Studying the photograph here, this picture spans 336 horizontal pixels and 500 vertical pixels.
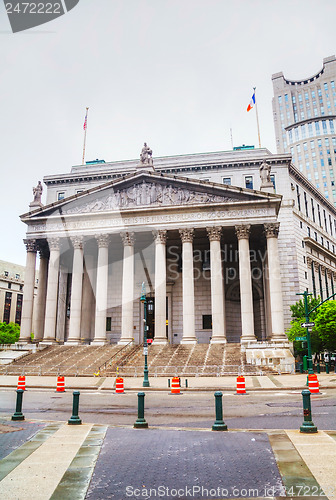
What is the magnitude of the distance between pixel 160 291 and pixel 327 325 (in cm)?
1626

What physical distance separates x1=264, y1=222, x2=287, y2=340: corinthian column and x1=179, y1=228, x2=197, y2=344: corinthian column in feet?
25.4

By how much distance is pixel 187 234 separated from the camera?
44.3 m

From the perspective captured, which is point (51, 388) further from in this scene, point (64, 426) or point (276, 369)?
point (276, 369)

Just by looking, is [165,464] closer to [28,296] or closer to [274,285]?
[274,285]

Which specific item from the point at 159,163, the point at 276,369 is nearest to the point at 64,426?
the point at 276,369


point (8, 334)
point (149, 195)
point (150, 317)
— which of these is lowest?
point (8, 334)

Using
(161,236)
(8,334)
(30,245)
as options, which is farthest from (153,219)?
(8,334)

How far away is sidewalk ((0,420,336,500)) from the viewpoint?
6145mm

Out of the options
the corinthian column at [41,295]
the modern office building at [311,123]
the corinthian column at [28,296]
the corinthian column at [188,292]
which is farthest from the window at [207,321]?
the modern office building at [311,123]

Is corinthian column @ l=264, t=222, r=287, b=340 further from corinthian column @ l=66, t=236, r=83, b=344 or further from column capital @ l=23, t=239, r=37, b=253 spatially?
column capital @ l=23, t=239, r=37, b=253

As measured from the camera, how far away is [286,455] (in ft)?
25.7

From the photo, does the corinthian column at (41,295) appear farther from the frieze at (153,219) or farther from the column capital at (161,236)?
the column capital at (161,236)

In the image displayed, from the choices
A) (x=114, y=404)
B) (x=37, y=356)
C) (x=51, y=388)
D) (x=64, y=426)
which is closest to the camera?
(x=64, y=426)

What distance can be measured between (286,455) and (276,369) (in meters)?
29.5
